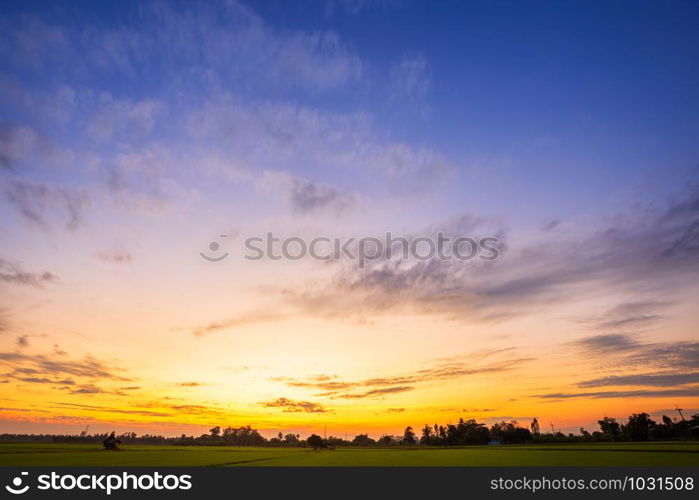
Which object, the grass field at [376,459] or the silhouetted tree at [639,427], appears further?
the silhouetted tree at [639,427]

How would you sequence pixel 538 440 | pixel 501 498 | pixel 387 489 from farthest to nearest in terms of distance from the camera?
1. pixel 538 440
2. pixel 387 489
3. pixel 501 498

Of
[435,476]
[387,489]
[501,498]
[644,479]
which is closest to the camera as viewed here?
[501,498]

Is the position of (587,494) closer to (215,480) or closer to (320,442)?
(215,480)

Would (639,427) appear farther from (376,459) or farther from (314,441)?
(376,459)

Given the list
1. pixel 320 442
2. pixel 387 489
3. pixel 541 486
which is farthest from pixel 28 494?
pixel 320 442

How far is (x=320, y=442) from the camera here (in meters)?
160

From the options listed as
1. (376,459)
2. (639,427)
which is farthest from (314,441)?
(639,427)

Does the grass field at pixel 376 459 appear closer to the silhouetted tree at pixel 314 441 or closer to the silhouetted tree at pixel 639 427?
the silhouetted tree at pixel 314 441

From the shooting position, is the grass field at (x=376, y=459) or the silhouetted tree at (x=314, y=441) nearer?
the grass field at (x=376, y=459)

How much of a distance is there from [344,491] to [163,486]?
16726 mm

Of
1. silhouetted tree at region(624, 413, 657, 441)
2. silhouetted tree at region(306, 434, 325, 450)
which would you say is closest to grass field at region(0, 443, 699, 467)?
silhouetted tree at region(306, 434, 325, 450)

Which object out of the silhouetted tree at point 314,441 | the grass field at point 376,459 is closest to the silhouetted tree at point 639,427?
the grass field at point 376,459

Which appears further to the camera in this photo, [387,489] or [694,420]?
[694,420]

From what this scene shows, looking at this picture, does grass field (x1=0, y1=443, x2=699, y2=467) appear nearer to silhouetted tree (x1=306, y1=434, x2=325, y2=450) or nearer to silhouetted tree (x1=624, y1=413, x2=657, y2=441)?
silhouetted tree (x1=306, y1=434, x2=325, y2=450)
